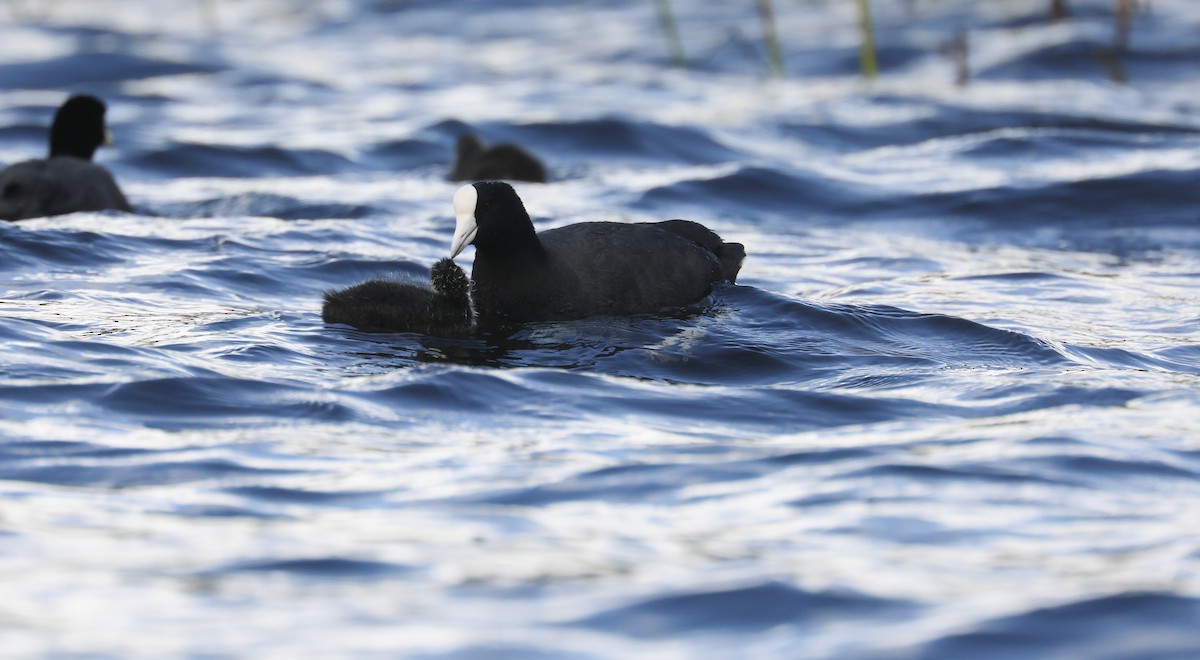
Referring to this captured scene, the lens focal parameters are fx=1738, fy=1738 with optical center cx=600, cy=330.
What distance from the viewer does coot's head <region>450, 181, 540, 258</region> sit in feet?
23.5

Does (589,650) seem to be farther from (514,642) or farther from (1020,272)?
(1020,272)

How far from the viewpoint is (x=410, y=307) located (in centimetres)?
720

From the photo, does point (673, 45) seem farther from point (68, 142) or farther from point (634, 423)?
point (634, 423)

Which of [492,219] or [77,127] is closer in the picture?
[492,219]

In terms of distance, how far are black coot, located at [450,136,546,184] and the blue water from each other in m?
0.14

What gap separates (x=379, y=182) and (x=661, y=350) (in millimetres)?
6653

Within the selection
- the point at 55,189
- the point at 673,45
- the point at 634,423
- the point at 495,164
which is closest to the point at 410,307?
the point at 634,423

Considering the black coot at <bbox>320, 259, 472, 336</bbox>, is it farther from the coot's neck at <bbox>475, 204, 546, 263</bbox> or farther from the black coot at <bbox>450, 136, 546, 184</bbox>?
the black coot at <bbox>450, 136, 546, 184</bbox>

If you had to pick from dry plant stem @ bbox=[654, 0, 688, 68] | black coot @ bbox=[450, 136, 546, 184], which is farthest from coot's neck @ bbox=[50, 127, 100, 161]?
dry plant stem @ bbox=[654, 0, 688, 68]

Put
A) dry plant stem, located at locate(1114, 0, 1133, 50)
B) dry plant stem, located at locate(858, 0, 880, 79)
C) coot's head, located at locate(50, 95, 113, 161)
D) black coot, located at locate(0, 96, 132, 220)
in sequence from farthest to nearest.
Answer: dry plant stem, located at locate(1114, 0, 1133, 50) < dry plant stem, located at locate(858, 0, 880, 79) < coot's head, located at locate(50, 95, 113, 161) < black coot, located at locate(0, 96, 132, 220)

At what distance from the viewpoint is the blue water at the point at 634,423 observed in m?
4.03

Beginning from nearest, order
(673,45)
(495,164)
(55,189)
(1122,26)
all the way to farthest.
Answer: (55,189)
(495,164)
(1122,26)
(673,45)

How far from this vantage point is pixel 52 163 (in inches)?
391

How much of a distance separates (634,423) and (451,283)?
1615 millimetres
